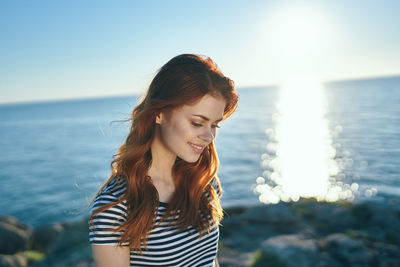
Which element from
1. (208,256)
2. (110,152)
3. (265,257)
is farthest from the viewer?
(110,152)

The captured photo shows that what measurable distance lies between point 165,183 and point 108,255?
963mm

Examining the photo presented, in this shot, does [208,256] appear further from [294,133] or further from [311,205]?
[294,133]

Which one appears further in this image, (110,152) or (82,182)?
(110,152)

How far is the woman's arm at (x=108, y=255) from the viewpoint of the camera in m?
2.14

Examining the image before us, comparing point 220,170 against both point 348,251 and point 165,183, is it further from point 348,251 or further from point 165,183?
point 165,183

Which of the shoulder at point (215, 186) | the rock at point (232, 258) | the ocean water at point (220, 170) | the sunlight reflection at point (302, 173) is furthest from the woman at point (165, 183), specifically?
the sunlight reflection at point (302, 173)

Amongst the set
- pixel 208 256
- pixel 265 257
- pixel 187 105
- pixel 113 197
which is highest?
pixel 187 105

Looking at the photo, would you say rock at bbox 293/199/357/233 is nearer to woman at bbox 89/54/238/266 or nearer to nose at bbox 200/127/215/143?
woman at bbox 89/54/238/266

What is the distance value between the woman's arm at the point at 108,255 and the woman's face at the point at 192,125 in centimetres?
97

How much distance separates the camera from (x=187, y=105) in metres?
2.55

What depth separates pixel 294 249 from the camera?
304 inches

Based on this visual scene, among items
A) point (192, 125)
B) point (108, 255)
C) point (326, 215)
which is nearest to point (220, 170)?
point (326, 215)

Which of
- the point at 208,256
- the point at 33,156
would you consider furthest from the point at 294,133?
the point at 208,256

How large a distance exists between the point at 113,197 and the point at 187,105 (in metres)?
0.97
